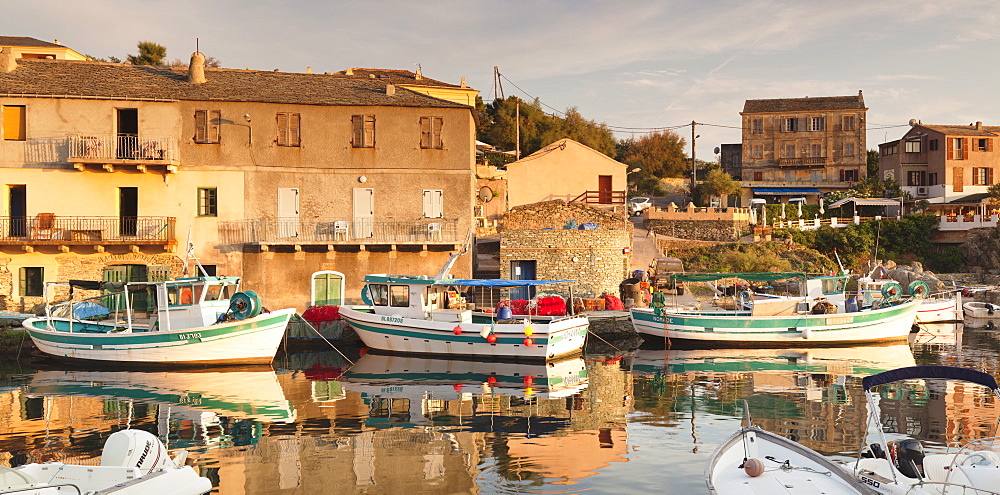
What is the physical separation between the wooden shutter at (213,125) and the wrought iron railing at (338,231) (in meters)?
3.12

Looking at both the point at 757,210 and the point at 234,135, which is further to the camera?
the point at 757,210

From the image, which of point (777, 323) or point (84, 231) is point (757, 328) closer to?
point (777, 323)

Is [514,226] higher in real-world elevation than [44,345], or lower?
higher

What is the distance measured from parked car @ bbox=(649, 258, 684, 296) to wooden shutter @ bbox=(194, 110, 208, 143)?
18.6m

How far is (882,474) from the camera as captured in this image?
10234 millimetres

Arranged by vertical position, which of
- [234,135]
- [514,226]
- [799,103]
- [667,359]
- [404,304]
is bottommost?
[667,359]

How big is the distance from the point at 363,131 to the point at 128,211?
29.8ft

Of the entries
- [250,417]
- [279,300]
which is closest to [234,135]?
[279,300]

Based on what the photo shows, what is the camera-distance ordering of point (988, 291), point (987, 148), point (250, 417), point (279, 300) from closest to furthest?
point (250, 417) < point (279, 300) < point (988, 291) < point (987, 148)

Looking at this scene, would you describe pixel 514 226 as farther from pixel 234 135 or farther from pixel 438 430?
pixel 438 430

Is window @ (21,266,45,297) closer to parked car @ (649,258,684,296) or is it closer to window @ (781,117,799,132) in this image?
parked car @ (649,258,684,296)

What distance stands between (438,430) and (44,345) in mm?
15160

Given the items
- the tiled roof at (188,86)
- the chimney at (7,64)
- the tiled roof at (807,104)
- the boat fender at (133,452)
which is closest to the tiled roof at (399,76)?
the tiled roof at (188,86)

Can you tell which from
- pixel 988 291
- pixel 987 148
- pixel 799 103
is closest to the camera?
pixel 988 291
